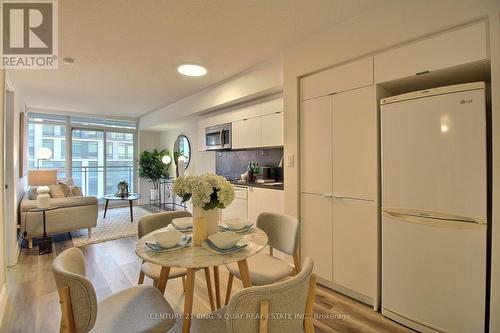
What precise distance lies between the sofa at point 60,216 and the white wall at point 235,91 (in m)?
2.23

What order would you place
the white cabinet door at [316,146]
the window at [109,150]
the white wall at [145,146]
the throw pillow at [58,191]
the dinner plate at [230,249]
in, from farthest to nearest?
the white wall at [145,146]
the window at [109,150]
the throw pillow at [58,191]
the white cabinet door at [316,146]
the dinner plate at [230,249]

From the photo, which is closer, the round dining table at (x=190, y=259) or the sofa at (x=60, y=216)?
the round dining table at (x=190, y=259)

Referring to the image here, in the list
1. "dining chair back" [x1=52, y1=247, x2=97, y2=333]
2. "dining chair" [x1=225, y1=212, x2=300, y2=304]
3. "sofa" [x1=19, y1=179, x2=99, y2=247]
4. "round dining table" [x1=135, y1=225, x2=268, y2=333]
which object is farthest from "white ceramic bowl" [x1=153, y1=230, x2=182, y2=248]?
"sofa" [x1=19, y1=179, x2=99, y2=247]

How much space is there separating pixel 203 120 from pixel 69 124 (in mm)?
3881

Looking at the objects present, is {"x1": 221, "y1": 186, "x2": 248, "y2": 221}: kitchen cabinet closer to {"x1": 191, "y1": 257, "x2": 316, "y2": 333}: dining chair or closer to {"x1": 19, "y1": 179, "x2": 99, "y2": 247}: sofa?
{"x1": 19, "y1": 179, "x2": 99, "y2": 247}: sofa

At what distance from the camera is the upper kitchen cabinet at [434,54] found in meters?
1.55

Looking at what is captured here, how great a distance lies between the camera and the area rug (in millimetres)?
3893

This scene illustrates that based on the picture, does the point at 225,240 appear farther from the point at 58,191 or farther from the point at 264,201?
the point at 58,191

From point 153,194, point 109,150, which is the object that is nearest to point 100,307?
point 153,194

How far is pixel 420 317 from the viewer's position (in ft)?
5.77

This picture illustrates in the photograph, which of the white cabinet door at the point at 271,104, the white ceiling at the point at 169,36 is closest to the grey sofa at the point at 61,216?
the white ceiling at the point at 169,36

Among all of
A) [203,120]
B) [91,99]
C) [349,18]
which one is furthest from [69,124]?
[349,18]

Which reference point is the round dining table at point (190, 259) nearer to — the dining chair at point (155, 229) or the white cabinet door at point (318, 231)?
the dining chair at point (155, 229)

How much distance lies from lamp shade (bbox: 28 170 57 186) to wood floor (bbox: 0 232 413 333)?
112 cm
